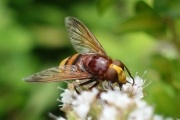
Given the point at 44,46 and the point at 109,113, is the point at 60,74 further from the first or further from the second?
the point at 44,46

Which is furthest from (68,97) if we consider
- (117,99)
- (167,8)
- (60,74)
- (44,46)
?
(44,46)

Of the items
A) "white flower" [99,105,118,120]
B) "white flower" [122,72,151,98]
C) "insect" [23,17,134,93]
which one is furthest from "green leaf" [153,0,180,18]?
"white flower" [99,105,118,120]

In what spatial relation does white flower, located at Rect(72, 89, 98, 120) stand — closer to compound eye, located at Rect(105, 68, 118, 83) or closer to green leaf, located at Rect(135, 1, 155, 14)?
compound eye, located at Rect(105, 68, 118, 83)

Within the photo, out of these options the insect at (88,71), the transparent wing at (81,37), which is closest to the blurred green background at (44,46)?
the transparent wing at (81,37)

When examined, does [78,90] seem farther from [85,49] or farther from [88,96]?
[85,49]

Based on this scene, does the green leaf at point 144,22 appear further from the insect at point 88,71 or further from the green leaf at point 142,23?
the insect at point 88,71
